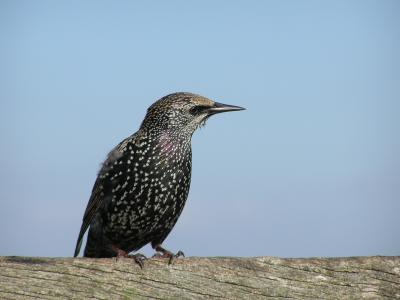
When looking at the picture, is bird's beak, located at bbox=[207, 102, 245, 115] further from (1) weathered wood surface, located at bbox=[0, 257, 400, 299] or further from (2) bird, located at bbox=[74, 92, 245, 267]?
(1) weathered wood surface, located at bbox=[0, 257, 400, 299]

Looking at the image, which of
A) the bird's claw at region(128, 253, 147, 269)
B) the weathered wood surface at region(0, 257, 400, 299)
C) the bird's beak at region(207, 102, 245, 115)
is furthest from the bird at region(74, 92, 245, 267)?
the weathered wood surface at region(0, 257, 400, 299)

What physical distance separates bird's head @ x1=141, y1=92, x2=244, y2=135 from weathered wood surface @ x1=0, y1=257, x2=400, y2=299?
2088mm

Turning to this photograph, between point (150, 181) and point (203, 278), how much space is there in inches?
79.7

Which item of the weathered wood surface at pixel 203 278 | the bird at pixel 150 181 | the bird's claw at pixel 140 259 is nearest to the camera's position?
the weathered wood surface at pixel 203 278

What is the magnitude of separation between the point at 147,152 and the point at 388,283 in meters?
2.37

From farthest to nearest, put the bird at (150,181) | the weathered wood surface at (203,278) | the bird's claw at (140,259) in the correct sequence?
the bird at (150,181) < the bird's claw at (140,259) < the weathered wood surface at (203,278)

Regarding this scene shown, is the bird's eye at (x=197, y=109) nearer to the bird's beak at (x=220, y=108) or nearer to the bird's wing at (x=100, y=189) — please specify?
the bird's beak at (x=220, y=108)

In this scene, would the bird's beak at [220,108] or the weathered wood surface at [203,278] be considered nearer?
the weathered wood surface at [203,278]

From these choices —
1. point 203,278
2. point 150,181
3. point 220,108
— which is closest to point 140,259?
point 203,278

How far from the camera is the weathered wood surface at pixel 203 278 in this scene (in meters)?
3.21

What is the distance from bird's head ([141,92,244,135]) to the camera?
5449 millimetres

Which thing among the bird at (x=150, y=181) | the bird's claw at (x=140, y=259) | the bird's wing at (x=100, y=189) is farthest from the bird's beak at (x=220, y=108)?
the bird's claw at (x=140, y=259)

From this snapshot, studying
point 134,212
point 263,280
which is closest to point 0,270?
point 263,280

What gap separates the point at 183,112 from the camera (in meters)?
5.49
